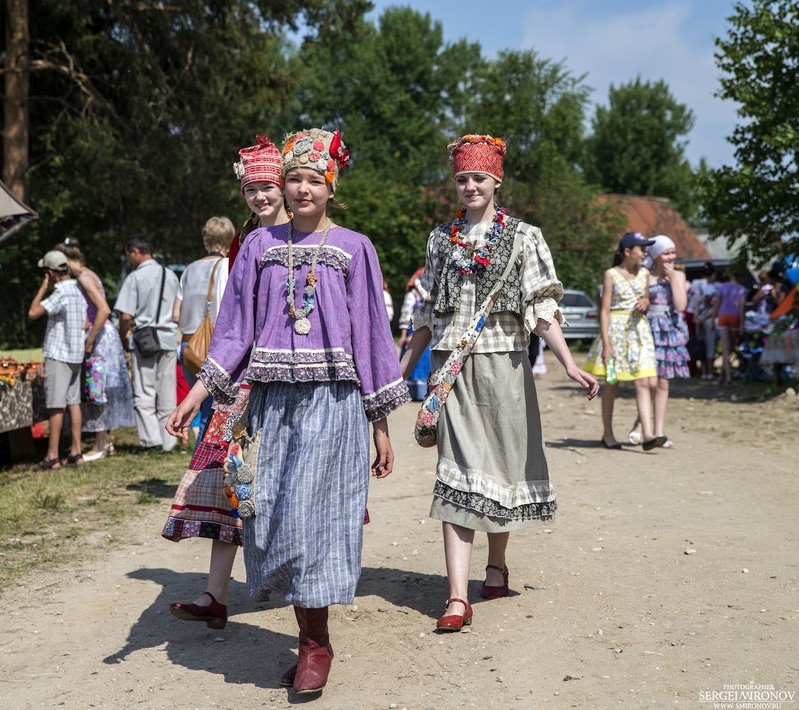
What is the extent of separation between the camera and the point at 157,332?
31.7 feet

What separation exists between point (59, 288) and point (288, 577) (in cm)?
609

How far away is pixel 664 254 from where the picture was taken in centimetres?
953

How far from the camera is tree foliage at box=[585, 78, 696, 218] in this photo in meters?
57.3

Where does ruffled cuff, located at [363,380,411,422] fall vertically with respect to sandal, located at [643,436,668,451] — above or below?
above

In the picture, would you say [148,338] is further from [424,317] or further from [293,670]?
[293,670]

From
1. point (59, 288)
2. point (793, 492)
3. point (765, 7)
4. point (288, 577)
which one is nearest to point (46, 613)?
point (288, 577)

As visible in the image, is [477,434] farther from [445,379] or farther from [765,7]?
[765,7]

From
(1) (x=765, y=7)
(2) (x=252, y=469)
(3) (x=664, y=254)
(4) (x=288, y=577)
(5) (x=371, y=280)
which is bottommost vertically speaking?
(4) (x=288, y=577)

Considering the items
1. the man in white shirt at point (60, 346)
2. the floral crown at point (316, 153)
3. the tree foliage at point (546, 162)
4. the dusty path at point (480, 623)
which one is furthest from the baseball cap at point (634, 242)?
the tree foliage at point (546, 162)

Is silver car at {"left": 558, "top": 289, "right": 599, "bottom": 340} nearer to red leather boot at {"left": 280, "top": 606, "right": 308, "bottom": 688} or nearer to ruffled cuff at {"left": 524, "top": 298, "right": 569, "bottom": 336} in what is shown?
ruffled cuff at {"left": 524, "top": 298, "right": 569, "bottom": 336}

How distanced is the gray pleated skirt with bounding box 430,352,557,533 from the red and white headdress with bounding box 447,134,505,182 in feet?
2.85

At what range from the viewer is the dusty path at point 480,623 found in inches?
154

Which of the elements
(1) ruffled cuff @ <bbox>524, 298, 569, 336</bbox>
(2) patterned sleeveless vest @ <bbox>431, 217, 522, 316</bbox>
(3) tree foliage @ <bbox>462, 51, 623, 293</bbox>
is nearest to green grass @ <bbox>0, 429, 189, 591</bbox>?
(2) patterned sleeveless vest @ <bbox>431, 217, 522, 316</bbox>

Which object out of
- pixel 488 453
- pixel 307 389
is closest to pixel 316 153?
pixel 307 389
